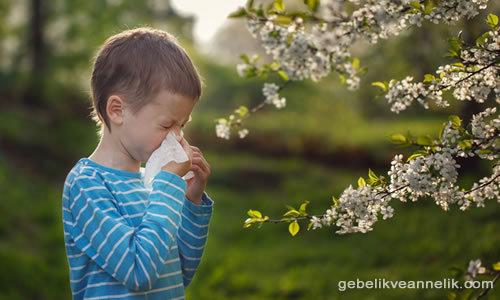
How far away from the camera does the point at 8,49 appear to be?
10539 millimetres

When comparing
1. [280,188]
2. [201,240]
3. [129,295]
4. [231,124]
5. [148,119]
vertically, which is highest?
[280,188]

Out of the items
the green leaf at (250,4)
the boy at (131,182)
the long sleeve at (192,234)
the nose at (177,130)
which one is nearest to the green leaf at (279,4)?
the green leaf at (250,4)

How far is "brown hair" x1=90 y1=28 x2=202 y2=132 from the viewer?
1742 mm

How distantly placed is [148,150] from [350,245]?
4.35m

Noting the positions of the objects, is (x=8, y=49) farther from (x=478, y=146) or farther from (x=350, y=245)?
(x=478, y=146)

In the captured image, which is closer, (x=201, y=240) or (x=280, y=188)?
(x=201, y=240)

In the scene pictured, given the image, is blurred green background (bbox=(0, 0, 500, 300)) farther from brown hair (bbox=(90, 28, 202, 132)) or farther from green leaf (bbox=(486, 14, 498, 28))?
green leaf (bbox=(486, 14, 498, 28))

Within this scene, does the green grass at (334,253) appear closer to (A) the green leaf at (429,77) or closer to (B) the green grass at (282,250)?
(B) the green grass at (282,250)

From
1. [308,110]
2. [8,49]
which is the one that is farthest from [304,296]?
[8,49]

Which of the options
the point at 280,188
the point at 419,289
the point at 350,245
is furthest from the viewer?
the point at 280,188

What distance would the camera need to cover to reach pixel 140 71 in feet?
5.76

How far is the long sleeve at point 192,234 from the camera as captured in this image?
1977 millimetres

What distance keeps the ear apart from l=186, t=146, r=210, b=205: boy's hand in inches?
12.4

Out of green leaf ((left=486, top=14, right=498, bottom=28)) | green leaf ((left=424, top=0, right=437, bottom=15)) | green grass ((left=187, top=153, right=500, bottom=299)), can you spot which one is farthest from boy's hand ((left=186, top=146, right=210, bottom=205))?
green grass ((left=187, top=153, right=500, bottom=299))
